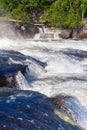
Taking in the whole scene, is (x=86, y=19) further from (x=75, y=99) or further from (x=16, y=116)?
(x=16, y=116)

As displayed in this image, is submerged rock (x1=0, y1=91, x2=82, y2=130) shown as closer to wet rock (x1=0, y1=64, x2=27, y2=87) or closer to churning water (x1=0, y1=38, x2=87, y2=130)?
churning water (x1=0, y1=38, x2=87, y2=130)

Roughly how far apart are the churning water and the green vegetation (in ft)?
31.0

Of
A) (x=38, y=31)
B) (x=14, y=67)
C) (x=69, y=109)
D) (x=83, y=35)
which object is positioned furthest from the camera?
(x=38, y=31)

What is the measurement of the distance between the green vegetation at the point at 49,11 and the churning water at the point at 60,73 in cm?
944

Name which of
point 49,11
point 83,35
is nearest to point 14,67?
point 83,35

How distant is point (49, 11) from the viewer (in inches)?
1576

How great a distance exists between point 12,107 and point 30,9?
94.3 ft

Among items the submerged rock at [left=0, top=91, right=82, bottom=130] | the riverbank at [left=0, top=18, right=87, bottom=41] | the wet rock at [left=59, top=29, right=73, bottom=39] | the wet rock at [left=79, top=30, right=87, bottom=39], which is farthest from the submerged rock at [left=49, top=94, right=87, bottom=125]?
the wet rock at [left=59, top=29, right=73, bottom=39]

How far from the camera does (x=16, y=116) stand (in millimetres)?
12023

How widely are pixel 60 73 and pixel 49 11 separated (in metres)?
20.8

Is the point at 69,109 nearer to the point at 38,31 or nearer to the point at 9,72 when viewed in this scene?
the point at 9,72

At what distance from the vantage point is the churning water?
15.6m

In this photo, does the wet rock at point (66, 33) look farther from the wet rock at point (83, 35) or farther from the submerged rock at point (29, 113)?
the submerged rock at point (29, 113)

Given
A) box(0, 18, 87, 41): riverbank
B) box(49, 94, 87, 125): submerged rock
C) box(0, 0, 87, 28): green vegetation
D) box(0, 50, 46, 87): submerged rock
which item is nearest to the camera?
box(49, 94, 87, 125): submerged rock
